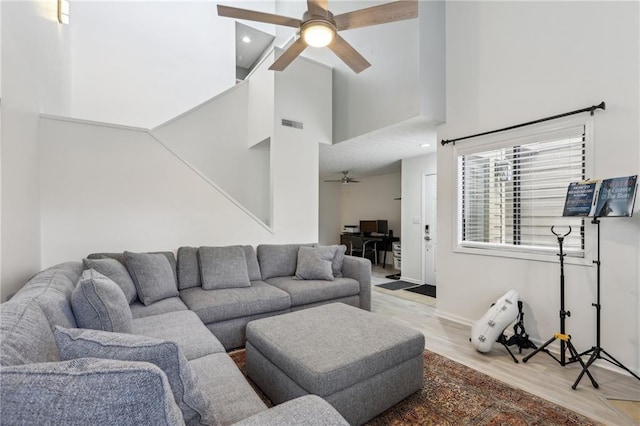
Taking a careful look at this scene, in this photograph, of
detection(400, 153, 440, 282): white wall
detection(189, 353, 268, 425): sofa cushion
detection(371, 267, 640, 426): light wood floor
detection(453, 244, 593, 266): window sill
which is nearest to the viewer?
detection(189, 353, 268, 425): sofa cushion

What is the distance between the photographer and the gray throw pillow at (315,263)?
3439 mm

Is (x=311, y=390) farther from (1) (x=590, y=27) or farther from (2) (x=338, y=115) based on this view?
(2) (x=338, y=115)

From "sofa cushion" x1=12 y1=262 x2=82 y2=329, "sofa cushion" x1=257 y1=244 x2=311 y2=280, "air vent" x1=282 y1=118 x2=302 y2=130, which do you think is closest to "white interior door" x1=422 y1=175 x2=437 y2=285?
"air vent" x1=282 y1=118 x2=302 y2=130

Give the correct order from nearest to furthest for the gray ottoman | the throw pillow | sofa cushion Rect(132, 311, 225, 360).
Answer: the gray ottoman
sofa cushion Rect(132, 311, 225, 360)
the throw pillow

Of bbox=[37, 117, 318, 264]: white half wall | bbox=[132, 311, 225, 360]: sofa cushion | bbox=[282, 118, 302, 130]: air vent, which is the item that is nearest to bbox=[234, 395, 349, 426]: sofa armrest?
bbox=[132, 311, 225, 360]: sofa cushion

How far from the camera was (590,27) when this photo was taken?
2455 mm

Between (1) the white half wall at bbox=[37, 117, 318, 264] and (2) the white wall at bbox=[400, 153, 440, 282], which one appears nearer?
(1) the white half wall at bbox=[37, 117, 318, 264]

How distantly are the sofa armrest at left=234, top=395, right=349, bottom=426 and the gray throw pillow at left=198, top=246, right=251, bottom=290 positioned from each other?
2173 mm

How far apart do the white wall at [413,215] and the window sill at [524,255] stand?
6.49ft

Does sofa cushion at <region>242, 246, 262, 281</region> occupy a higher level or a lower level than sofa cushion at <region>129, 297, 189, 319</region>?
higher

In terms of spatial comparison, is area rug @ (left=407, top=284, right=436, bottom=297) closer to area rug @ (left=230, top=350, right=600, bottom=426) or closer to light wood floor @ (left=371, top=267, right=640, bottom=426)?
light wood floor @ (left=371, top=267, right=640, bottom=426)

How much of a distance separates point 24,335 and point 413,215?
17.5 feet

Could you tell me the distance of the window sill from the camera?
251 cm

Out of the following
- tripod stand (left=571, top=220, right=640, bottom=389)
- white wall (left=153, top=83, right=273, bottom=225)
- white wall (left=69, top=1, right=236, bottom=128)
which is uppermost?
white wall (left=69, top=1, right=236, bottom=128)
